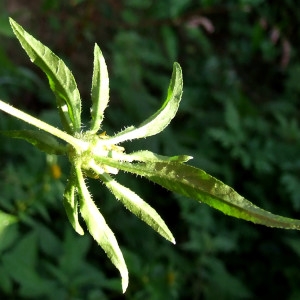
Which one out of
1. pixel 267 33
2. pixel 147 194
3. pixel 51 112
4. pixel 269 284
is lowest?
pixel 269 284

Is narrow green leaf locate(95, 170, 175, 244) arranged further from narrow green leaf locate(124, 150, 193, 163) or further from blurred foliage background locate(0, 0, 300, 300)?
blurred foliage background locate(0, 0, 300, 300)

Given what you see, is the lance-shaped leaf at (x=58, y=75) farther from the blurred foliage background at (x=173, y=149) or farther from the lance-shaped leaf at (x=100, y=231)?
the blurred foliage background at (x=173, y=149)

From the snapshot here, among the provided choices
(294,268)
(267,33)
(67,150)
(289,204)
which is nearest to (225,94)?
(267,33)

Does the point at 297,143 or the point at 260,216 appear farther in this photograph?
the point at 297,143

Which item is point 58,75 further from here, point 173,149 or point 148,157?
point 173,149

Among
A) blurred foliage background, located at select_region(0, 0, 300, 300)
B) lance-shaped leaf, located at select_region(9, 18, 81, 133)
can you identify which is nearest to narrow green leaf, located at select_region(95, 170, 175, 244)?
lance-shaped leaf, located at select_region(9, 18, 81, 133)

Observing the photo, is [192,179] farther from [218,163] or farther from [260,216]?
[218,163]

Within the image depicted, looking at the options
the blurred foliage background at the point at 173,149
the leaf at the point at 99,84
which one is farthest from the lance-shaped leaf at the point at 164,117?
the blurred foliage background at the point at 173,149
